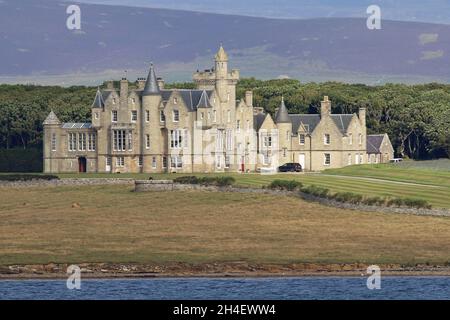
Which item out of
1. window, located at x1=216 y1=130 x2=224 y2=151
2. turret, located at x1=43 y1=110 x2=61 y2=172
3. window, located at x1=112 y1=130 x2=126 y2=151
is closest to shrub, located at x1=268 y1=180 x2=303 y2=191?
window, located at x1=216 y1=130 x2=224 y2=151

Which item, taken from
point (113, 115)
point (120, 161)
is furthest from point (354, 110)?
point (113, 115)

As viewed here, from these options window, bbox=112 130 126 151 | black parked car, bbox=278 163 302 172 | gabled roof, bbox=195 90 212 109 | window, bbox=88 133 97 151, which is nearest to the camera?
gabled roof, bbox=195 90 212 109

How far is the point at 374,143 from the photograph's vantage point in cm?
14600

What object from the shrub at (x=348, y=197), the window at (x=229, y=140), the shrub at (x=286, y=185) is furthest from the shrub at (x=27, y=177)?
the shrub at (x=348, y=197)

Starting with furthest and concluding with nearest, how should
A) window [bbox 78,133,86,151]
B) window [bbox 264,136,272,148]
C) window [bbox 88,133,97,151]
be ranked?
window [bbox 264,136,272,148] → window [bbox 78,133,86,151] → window [bbox 88,133,97,151]

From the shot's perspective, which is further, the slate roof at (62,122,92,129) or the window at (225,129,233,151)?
the slate roof at (62,122,92,129)

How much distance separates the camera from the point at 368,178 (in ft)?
379

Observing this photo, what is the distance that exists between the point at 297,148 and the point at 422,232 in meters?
51.0

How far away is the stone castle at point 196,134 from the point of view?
127688 mm

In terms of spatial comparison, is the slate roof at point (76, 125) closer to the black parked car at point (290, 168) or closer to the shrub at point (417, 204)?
the black parked car at point (290, 168)

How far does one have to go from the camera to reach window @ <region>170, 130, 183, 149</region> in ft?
419

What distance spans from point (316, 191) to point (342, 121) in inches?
1486

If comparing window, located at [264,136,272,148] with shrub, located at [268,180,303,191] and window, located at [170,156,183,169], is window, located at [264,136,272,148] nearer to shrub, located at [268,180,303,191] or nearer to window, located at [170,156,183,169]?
window, located at [170,156,183,169]
